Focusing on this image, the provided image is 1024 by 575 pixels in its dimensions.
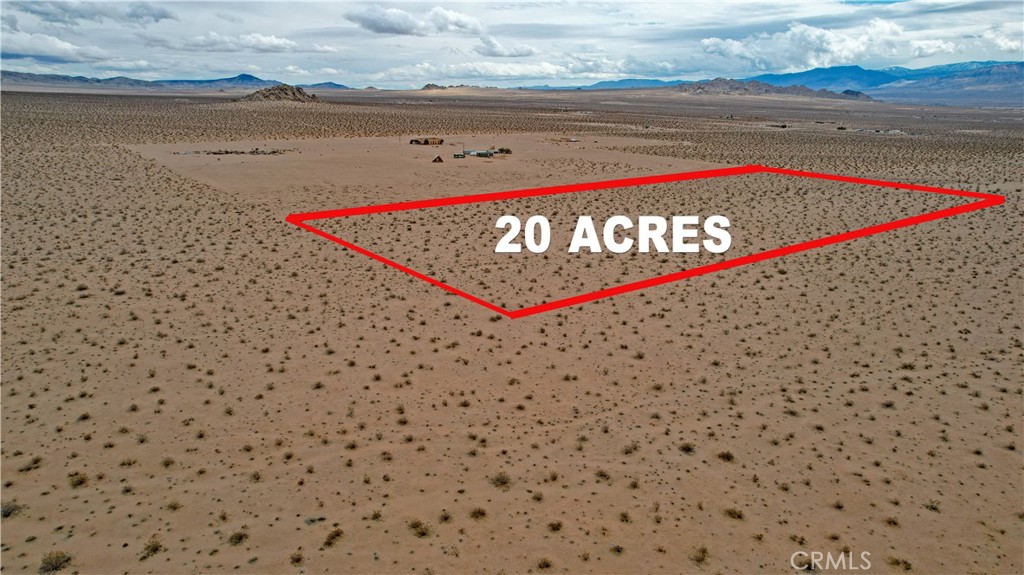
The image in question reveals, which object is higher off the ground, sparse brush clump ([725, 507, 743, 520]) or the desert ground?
the desert ground

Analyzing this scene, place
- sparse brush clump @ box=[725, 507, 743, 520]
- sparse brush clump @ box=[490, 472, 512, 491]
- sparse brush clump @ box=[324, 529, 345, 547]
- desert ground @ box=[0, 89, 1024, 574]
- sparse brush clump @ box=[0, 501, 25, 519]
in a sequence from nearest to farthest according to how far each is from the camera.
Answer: sparse brush clump @ box=[324, 529, 345, 547] < desert ground @ box=[0, 89, 1024, 574] < sparse brush clump @ box=[0, 501, 25, 519] < sparse brush clump @ box=[725, 507, 743, 520] < sparse brush clump @ box=[490, 472, 512, 491]

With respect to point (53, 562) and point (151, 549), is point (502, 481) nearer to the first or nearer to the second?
point (151, 549)

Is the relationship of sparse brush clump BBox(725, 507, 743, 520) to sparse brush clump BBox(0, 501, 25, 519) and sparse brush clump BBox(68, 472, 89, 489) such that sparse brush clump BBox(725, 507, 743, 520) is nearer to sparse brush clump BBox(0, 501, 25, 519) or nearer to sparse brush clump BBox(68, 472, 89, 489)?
sparse brush clump BBox(68, 472, 89, 489)

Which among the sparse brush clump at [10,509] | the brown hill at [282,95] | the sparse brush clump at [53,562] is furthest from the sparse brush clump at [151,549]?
the brown hill at [282,95]

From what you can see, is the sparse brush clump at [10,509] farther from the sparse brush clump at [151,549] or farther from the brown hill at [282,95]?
the brown hill at [282,95]

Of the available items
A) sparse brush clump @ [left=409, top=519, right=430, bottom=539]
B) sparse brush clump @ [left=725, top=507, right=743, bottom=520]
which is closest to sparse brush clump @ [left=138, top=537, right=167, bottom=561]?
sparse brush clump @ [left=409, top=519, right=430, bottom=539]

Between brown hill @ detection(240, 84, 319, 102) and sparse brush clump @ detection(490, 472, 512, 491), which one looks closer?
sparse brush clump @ detection(490, 472, 512, 491)
